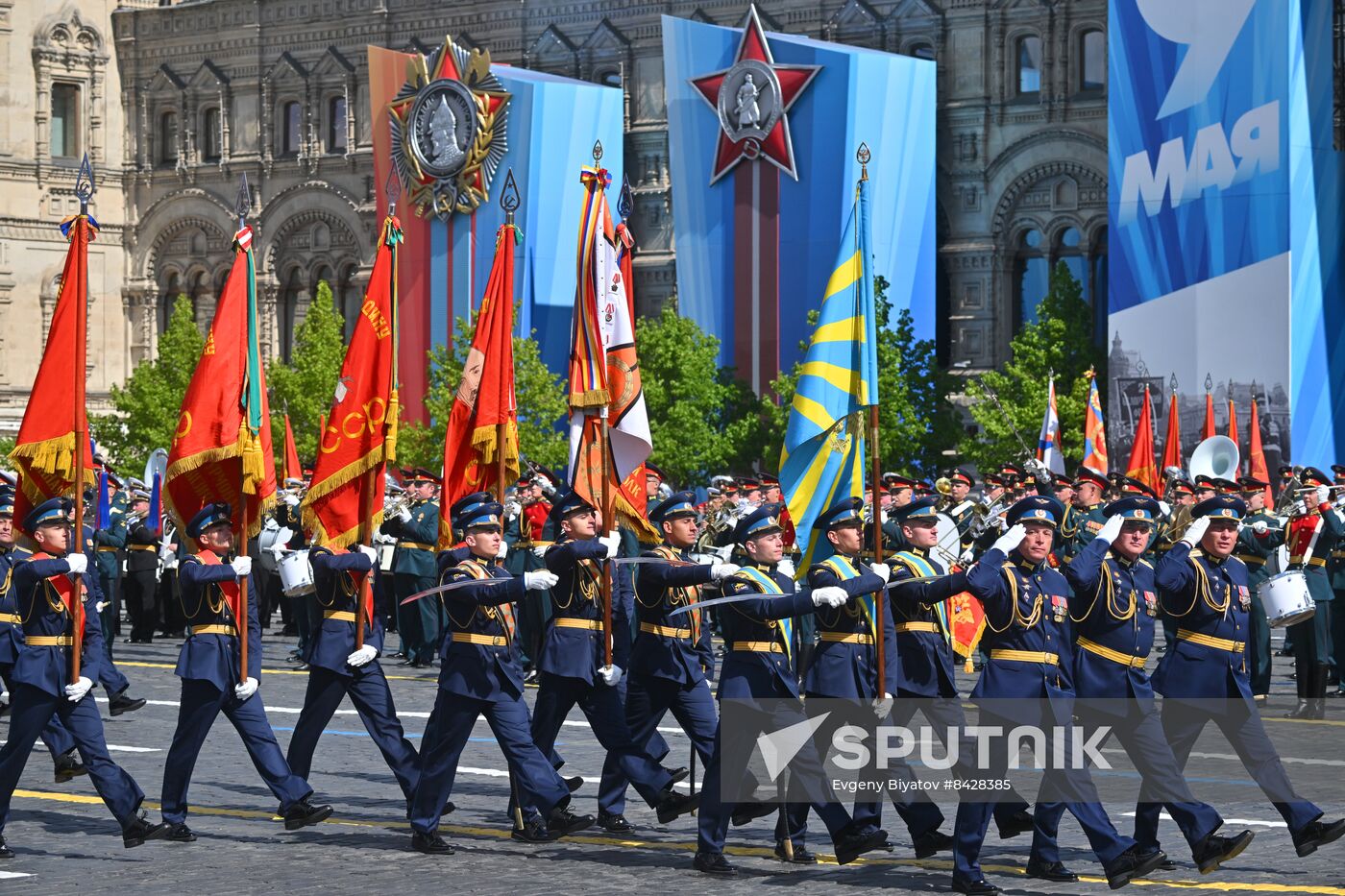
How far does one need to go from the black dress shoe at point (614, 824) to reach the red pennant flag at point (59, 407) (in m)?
3.57

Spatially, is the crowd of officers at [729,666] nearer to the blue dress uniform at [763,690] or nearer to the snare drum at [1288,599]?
the blue dress uniform at [763,690]

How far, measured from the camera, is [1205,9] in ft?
121

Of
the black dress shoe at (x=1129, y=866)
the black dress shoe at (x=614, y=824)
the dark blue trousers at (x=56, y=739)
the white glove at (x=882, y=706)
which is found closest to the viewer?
the black dress shoe at (x=1129, y=866)

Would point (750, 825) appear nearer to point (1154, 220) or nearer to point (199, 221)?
point (1154, 220)

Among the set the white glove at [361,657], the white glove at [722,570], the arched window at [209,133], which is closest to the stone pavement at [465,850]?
the white glove at [361,657]

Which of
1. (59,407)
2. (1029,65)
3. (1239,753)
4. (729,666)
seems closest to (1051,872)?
(1239,753)

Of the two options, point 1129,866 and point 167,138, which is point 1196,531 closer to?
point 1129,866

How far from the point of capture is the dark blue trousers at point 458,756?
11.6m

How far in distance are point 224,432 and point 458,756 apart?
2.91m

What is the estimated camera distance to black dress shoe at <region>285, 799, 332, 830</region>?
1204 cm

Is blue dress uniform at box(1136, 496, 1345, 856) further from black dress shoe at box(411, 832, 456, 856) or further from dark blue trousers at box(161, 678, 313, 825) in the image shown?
dark blue trousers at box(161, 678, 313, 825)

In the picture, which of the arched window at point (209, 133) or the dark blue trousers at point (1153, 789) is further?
the arched window at point (209, 133)

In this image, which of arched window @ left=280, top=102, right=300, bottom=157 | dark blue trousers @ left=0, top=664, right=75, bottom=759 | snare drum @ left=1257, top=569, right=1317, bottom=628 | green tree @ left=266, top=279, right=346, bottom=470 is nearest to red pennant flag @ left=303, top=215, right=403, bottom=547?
dark blue trousers @ left=0, top=664, right=75, bottom=759

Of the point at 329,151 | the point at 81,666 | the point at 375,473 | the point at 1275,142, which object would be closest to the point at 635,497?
the point at 375,473
